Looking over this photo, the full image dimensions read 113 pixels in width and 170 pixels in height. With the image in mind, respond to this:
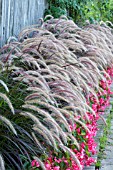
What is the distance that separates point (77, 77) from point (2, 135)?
1.27 metres

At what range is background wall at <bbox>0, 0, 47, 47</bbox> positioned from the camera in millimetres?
5207

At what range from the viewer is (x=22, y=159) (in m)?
3.04

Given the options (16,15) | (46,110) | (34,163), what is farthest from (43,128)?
(16,15)

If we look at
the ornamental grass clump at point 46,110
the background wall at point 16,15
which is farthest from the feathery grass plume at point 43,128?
the background wall at point 16,15

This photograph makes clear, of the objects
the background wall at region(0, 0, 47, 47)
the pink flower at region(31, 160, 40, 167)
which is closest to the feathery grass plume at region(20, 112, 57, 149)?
the pink flower at region(31, 160, 40, 167)

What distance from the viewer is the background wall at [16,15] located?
5.21 meters

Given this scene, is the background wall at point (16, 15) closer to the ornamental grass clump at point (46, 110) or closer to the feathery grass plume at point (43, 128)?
the ornamental grass clump at point (46, 110)

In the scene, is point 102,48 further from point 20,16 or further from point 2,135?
point 2,135

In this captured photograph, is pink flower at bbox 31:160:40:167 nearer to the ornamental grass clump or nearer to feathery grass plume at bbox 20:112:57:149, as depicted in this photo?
the ornamental grass clump

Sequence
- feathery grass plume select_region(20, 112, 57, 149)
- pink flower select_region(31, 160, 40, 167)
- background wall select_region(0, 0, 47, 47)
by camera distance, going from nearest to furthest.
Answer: feathery grass plume select_region(20, 112, 57, 149)
pink flower select_region(31, 160, 40, 167)
background wall select_region(0, 0, 47, 47)

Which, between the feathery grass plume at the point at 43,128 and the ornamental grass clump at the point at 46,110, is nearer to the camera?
the feathery grass plume at the point at 43,128

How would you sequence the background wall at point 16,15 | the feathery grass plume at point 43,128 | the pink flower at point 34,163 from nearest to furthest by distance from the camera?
the feathery grass plume at point 43,128
the pink flower at point 34,163
the background wall at point 16,15

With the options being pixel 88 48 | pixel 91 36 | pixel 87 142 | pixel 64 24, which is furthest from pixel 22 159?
pixel 64 24

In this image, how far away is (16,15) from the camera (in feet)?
19.0
